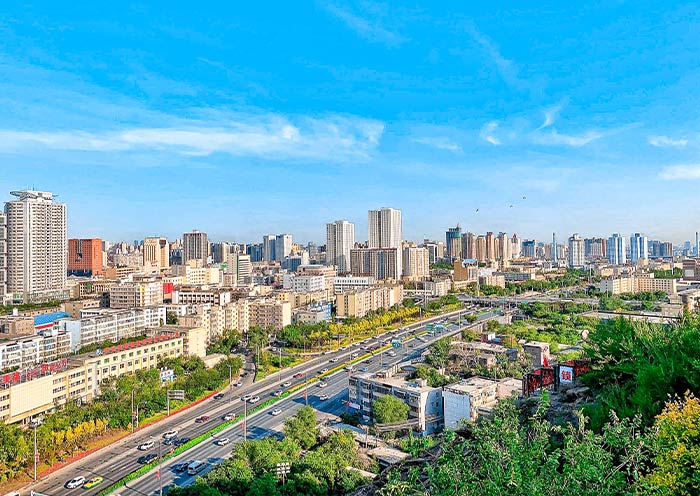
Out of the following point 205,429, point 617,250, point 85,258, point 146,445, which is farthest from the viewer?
point 617,250

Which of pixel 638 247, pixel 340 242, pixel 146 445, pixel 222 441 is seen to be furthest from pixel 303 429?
pixel 638 247

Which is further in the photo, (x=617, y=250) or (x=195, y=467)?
(x=617, y=250)

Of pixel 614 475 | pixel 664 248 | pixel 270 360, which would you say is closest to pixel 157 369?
pixel 270 360

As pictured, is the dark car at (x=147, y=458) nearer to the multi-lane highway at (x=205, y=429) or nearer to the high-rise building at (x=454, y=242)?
the multi-lane highway at (x=205, y=429)


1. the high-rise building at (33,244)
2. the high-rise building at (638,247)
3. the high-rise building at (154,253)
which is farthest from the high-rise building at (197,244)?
the high-rise building at (638,247)

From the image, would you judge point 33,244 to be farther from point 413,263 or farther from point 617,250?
point 617,250

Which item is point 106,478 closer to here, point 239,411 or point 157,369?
point 239,411
